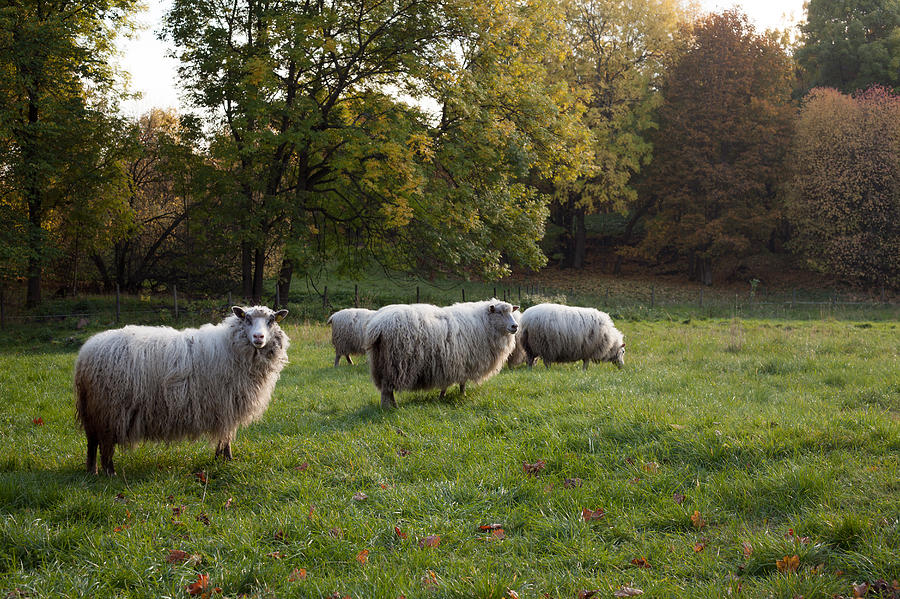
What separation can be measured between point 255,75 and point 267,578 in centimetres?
1602

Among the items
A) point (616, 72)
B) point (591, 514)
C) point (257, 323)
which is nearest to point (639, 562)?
point (591, 514)

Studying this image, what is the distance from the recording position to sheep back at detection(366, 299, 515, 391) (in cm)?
865

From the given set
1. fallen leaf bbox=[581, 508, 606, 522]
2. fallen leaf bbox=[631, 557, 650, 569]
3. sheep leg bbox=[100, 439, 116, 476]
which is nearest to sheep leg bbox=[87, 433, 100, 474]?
sheep leg bbox=[100, 439, 116, 476]

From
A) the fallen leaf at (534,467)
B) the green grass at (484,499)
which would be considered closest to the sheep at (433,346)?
the green grass at (484,499)

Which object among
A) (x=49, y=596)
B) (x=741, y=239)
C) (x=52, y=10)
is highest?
(x=52, y=10)

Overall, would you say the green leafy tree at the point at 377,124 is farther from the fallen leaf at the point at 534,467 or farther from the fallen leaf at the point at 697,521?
the fallen leaf at the point at 697,521

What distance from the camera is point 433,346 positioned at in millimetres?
8859

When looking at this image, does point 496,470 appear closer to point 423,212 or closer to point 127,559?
point 127,559

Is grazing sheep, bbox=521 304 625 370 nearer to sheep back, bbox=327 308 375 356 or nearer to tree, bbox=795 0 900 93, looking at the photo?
sheep back, bbox=327 308 375 356

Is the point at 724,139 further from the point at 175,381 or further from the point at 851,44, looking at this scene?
the point at 175,381

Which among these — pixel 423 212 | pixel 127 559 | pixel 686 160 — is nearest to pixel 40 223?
pixel 423 212

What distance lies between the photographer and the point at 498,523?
180 inches

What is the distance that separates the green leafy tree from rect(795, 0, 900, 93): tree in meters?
26.9

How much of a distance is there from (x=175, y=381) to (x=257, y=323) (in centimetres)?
101
